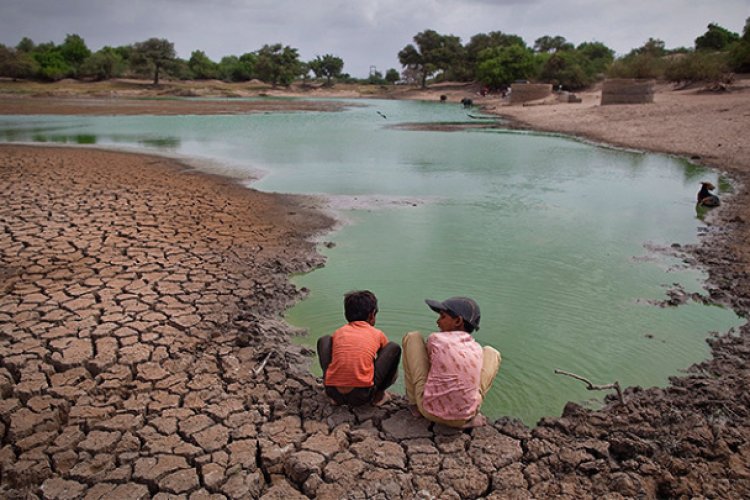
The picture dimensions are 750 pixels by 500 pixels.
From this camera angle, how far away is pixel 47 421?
328cm

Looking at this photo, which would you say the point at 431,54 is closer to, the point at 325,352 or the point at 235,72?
the point at 235,72

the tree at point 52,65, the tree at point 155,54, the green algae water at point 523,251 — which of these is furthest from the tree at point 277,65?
the green algae water at point 523,251

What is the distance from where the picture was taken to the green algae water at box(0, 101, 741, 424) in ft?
15.6

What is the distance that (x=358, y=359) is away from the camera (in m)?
3.41

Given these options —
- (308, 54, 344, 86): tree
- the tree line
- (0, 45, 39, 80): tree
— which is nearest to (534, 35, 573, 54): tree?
the tree line

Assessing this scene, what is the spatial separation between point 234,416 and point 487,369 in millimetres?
1609

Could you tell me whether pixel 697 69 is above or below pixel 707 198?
above

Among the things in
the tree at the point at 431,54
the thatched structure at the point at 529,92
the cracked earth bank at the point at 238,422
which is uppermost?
the tree at the point at 431,54

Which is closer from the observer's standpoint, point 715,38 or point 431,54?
point 715,38

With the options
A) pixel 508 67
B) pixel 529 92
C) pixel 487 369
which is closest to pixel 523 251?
pixel 487 369

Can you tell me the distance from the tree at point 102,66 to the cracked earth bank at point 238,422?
67995mm

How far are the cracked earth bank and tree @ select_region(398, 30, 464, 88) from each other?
72.1m

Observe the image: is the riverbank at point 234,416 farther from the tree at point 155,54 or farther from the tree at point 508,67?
the tree at point 155,54

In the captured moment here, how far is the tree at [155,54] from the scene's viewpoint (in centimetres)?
6462
